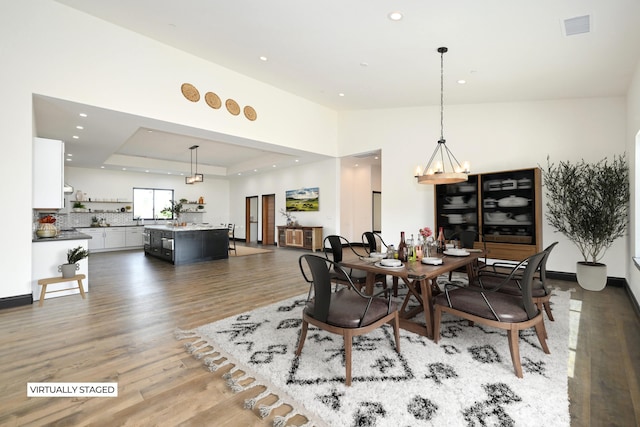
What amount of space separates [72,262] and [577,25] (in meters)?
6.90

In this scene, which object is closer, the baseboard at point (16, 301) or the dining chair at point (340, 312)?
the dining chair at point (340, 312)

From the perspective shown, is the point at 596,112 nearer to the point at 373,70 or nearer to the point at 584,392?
the point at 373,70

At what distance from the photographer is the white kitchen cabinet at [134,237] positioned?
10.2 m

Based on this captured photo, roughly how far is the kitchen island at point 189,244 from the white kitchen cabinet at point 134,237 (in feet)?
8.66

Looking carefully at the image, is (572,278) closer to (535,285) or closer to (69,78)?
(535,285)

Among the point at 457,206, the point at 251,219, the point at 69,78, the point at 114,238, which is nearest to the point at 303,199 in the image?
the point at 251,219

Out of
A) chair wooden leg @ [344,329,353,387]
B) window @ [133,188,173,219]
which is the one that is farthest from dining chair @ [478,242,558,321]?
window @ [133,188,173,219]

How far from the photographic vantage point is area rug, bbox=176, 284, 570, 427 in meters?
1.76

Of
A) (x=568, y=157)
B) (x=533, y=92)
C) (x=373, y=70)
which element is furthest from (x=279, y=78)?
(x=568, y=157)

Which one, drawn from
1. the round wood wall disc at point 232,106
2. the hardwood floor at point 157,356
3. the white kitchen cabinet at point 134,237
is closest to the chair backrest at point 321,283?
the hardwood floor at point 157,356

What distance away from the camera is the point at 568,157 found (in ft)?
16.9

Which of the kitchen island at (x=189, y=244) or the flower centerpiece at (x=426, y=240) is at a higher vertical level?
the flower centerpiece at (x=426, y=240)

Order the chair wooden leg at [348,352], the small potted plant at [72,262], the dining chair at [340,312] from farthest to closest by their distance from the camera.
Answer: the small potted plant at [72,262] → the dining chair at [340,312] → the chair wooden leg at [348,352]

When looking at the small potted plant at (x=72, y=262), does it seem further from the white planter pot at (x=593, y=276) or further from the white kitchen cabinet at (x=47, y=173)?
the white planter pot at (x=593, y=276)
